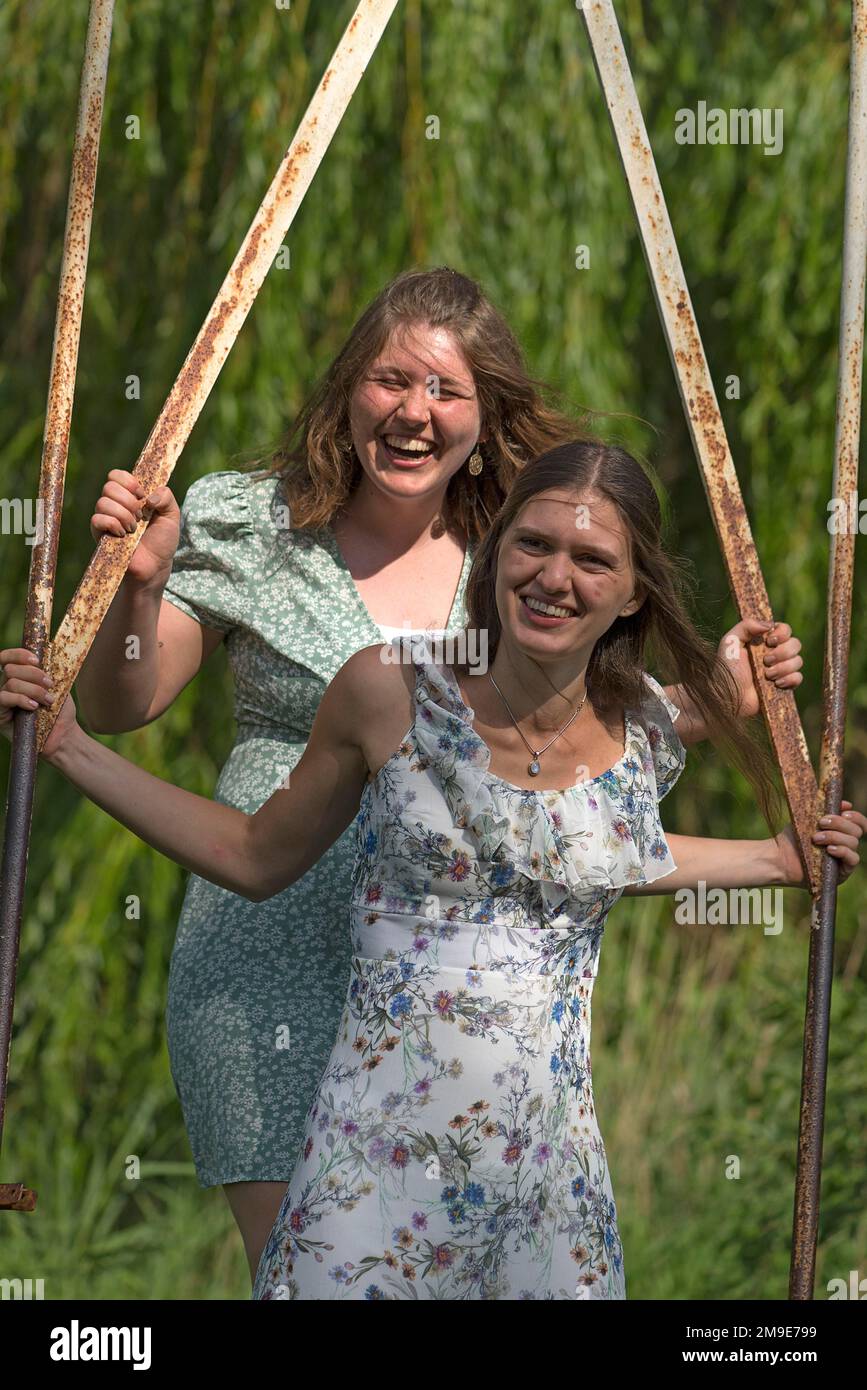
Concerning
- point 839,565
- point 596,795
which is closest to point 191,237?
point 839,565

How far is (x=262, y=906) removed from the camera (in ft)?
8.71

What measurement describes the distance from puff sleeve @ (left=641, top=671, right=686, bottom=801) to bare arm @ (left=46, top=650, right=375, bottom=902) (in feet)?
1.24

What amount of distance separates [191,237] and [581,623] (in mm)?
2516

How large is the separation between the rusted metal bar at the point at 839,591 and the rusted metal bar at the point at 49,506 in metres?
1.03

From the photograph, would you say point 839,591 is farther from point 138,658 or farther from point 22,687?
point 22,687

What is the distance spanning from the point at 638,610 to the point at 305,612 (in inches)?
21.9

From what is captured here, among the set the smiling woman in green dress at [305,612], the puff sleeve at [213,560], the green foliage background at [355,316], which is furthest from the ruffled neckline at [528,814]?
the green foliage background at [355,316]

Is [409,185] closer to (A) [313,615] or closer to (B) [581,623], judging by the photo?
(A) [313,615]

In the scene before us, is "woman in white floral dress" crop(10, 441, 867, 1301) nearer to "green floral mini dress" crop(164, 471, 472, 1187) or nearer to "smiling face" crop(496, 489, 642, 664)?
"smiling face" crop(496, 489, 642, 664)

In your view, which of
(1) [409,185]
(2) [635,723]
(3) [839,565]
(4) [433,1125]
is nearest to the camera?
(4) [433,1125]

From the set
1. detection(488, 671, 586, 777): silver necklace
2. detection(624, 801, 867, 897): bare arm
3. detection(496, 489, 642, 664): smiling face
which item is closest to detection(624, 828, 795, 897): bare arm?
detection(624, 801, 867, 897): bare arm

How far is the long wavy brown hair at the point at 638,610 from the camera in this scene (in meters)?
2.21

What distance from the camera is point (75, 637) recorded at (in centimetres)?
218

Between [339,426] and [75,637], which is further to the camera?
[339,426]
